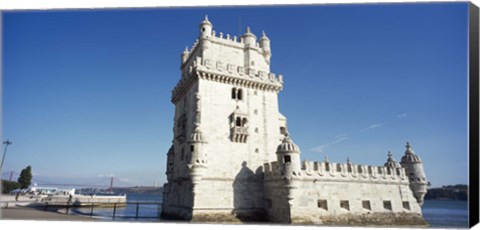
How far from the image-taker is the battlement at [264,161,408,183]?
1981 centimetres

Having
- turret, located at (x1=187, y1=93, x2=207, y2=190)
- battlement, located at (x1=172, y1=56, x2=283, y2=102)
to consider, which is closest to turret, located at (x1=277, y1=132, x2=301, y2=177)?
turret, located at (x1=187, y1=93, x2=207, y2=190)

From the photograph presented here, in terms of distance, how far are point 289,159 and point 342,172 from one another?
14.7 ft

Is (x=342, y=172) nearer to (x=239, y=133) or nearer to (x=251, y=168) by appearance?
(x=251, y=168)

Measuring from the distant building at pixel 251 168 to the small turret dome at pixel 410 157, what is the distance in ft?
0.23

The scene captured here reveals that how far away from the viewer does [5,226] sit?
1467cm

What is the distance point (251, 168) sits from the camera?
837 inches

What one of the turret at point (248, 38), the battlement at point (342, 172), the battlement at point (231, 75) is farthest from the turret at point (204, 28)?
the battlement at point (342, 172)

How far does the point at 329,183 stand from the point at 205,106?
9.98 m

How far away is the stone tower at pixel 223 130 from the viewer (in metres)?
19.6

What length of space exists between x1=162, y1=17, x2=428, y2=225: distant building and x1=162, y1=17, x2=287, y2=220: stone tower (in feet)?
0.22

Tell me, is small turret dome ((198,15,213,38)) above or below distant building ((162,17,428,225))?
above

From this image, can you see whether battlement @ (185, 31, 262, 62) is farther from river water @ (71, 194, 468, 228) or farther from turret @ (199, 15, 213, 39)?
river water @ (71, 194, 468, 228)

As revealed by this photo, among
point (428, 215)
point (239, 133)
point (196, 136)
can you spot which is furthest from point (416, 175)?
point (428, 215)

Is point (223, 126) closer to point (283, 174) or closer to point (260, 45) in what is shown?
point (283, 174)
